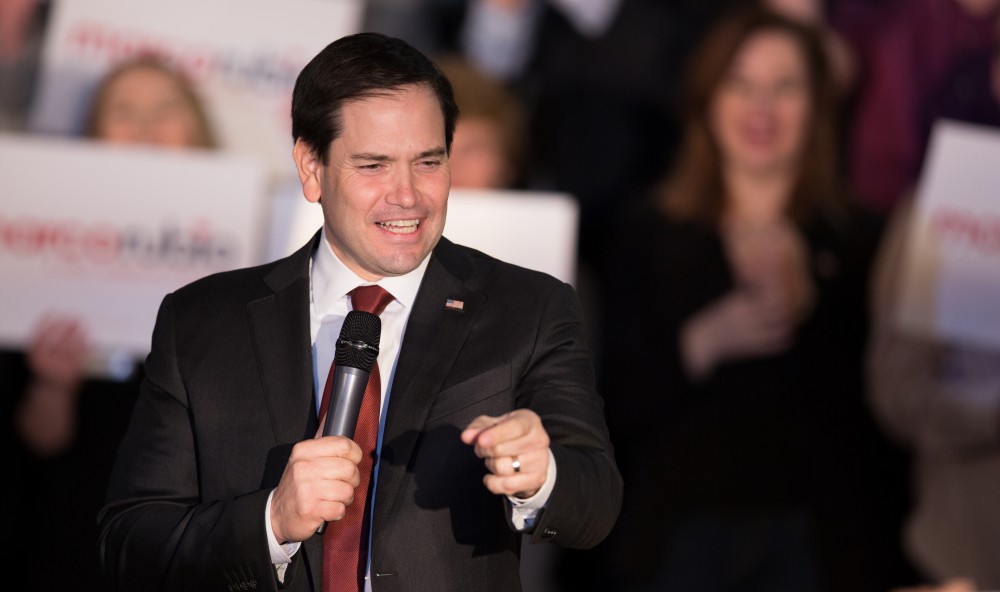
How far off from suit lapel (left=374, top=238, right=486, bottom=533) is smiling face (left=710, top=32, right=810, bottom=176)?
2490 mm

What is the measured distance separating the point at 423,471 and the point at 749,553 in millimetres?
2157

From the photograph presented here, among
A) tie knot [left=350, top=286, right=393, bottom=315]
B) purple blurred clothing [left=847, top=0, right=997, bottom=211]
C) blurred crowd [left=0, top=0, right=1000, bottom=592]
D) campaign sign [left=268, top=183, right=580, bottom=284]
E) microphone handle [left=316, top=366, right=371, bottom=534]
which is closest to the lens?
microphone handle [left=316, top=366, right=371, bottom=534]

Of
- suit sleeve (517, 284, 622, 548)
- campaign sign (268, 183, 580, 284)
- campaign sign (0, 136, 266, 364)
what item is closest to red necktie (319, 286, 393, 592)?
suit sleeve (517, 284, 622, 548)

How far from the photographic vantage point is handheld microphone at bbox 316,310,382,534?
65.9 inches

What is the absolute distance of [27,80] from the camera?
4.54 metres

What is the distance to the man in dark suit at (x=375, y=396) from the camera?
181cm

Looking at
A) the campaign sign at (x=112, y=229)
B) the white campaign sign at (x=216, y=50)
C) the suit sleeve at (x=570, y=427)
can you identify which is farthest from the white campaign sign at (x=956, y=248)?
the suit sleeve at (x=570, y=427)

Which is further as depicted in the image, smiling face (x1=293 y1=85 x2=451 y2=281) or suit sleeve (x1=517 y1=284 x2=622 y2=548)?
smiling face (x1=293 y1=85 x2=451 y2=281)

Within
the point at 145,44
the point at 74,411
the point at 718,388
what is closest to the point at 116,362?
the point at 74,411

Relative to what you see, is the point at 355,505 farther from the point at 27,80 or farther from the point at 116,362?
the point at 27,80

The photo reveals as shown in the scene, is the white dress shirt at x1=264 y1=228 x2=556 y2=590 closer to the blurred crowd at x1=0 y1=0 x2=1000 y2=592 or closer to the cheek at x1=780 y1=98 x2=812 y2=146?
the blurred crowd at x1=0 y1=0 x2=1000 y2=592

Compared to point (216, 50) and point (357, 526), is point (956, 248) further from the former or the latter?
point (357, 526)

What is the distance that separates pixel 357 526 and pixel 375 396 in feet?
0.60

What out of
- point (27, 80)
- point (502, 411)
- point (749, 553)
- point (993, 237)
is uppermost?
point (27, 80)
